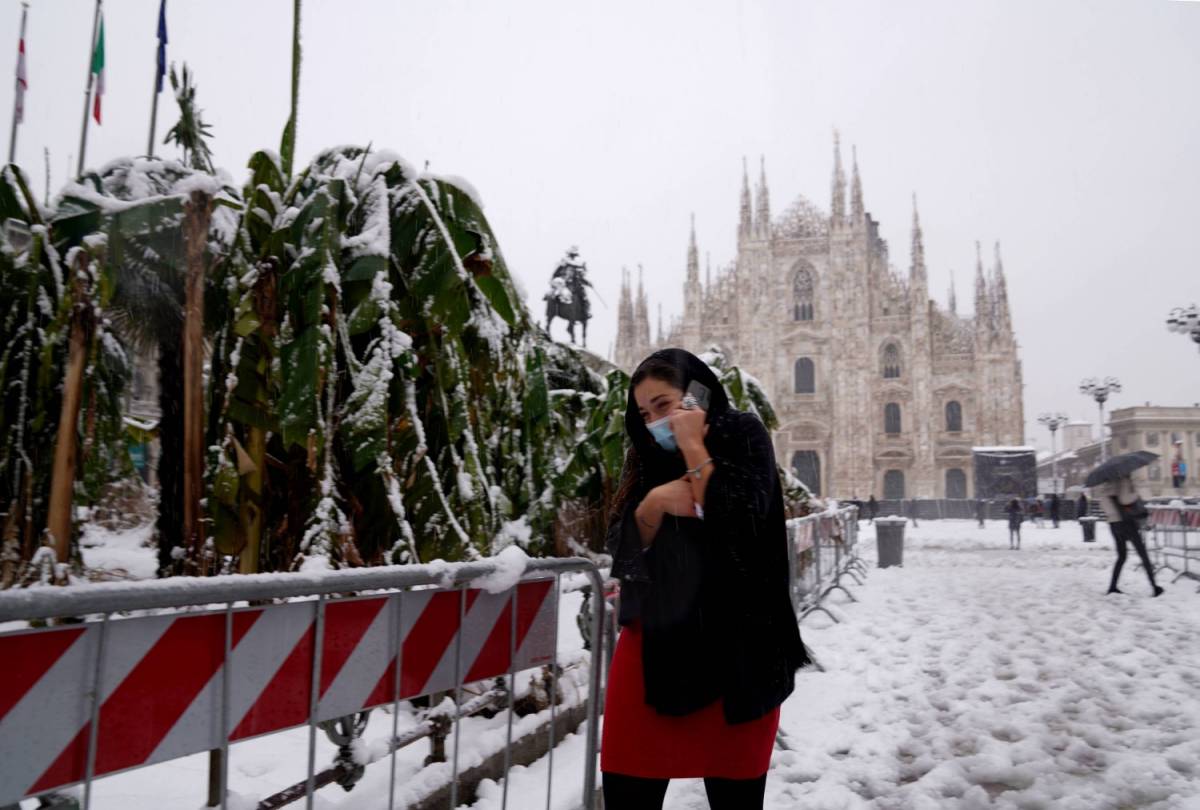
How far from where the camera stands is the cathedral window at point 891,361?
155 ft

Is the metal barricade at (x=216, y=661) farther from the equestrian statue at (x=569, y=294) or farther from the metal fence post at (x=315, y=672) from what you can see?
the equestrian statue at (x=569, y=294)

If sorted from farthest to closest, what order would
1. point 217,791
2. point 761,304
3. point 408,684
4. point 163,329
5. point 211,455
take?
point 761,304
point 163,329
point 211,455
point 217,791
point 408,684

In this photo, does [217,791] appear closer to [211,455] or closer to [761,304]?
[211,455]

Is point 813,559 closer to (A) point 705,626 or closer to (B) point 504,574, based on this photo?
(B) point 504,574

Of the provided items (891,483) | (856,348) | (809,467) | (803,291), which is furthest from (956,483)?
(803,291)

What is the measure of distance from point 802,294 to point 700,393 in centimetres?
4918

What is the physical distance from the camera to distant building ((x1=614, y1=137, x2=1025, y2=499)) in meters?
45.3

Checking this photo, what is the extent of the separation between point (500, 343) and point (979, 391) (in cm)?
4725

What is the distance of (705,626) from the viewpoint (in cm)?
200

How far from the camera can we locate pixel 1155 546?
Answer: 518 inches

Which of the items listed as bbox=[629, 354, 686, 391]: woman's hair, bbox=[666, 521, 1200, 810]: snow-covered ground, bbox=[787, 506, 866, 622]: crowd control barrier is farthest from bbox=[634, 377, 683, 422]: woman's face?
bbox=[787, 506, 866, 622]: crowd control barrier

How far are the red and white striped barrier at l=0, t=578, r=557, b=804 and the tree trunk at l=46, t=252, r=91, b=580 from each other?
105 cm

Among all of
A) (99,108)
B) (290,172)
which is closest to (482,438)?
(290,172)

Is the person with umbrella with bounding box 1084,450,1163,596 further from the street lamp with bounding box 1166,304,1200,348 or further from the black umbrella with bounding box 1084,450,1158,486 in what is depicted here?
the street lamp with bounding box 1166,304,1200,348
